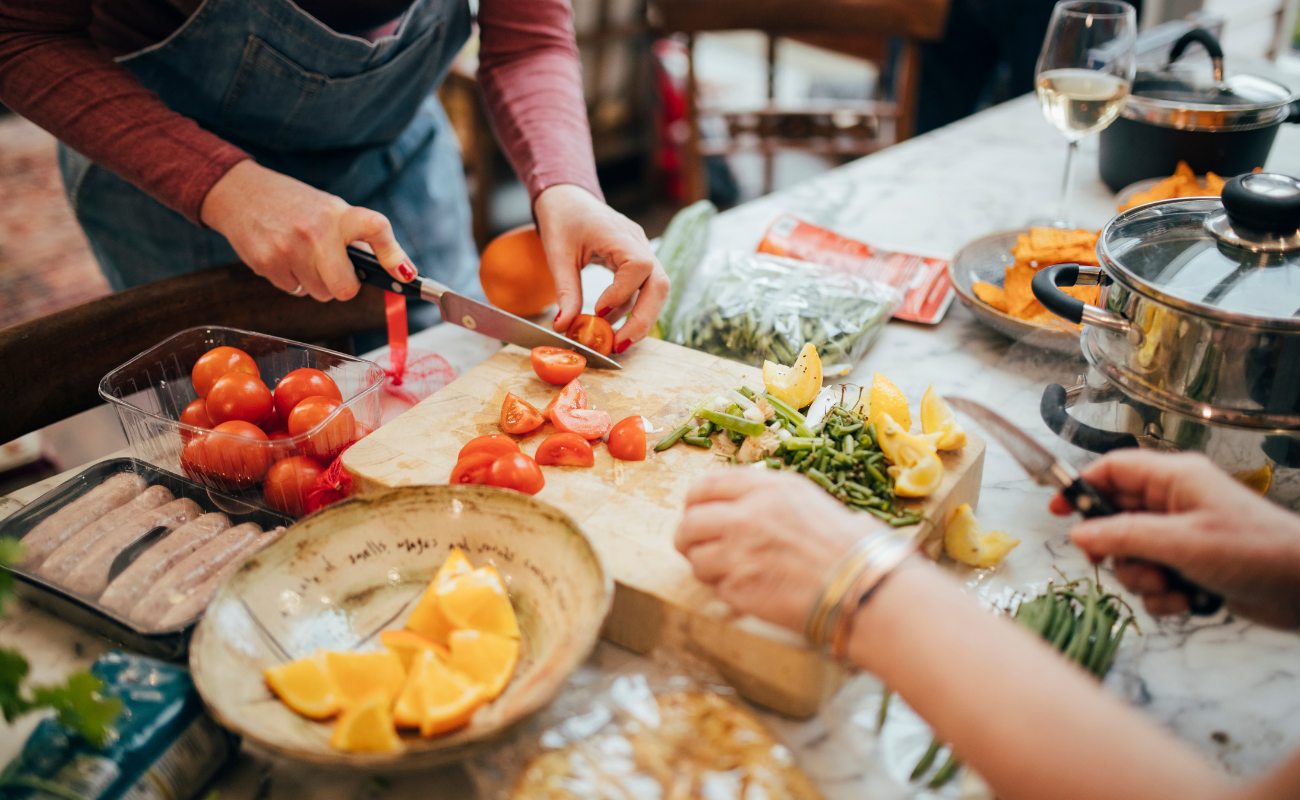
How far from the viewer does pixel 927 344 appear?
69.6 inches

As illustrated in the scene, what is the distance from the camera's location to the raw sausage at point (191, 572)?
99 centimetres

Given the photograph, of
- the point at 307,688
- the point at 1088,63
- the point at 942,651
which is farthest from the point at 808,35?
the point at 307,688

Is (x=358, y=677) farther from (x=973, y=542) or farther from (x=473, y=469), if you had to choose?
(x=973, y=542)

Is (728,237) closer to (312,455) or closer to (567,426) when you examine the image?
(567,426)

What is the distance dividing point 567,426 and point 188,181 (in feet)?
2.67

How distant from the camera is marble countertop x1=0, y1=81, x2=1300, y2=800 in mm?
938

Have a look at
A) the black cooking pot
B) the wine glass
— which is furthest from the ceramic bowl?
the black cooking pot

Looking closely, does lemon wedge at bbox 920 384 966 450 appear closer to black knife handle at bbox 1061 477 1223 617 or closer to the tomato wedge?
black knife handle at bbox 1061 477 1223 617

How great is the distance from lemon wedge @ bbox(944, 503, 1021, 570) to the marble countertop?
35 mm

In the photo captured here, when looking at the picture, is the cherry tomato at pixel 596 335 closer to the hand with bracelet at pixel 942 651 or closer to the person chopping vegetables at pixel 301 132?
the person chopping vegetables at pixel 301 132

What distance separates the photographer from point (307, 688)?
2.92ft

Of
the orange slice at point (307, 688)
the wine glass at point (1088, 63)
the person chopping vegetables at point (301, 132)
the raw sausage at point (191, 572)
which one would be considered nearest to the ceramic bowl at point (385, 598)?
the orange slice at point (307, 688)

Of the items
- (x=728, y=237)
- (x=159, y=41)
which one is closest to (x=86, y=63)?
(x=159, y=41)

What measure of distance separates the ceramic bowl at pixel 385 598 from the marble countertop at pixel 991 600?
11cm
